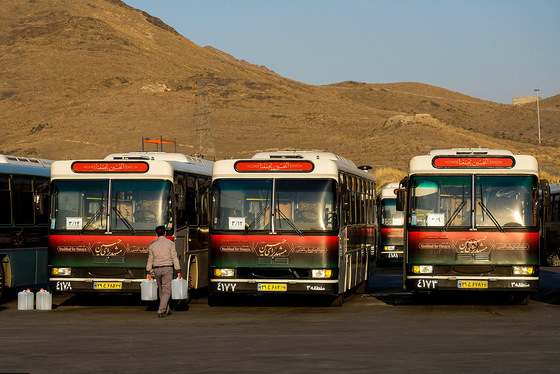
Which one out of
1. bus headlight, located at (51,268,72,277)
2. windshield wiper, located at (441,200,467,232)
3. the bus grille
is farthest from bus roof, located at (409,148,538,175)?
bus headlight, located at (51,268,72,277)

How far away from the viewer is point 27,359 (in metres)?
12.4

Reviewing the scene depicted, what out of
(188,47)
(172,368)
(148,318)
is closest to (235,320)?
(148,318)

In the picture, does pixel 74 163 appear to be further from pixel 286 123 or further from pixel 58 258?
pixel 286 123

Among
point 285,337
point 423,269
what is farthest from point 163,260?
point 423,269

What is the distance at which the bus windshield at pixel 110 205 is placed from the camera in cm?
1950

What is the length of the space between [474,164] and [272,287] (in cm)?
431

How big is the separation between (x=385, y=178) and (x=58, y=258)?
5311cm

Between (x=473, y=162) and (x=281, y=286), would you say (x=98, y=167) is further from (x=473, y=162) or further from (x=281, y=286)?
(x=473, y=162)

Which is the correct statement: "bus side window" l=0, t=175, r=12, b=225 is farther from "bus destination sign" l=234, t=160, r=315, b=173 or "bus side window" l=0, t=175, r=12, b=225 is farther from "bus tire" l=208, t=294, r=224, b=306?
"bus destination sign" l=234, t=160, r=315, b=173

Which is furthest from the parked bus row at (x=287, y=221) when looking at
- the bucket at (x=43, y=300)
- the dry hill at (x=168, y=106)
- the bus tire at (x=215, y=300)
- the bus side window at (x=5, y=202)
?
the dry hill at (x=168, y=106)

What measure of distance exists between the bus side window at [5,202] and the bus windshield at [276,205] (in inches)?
168

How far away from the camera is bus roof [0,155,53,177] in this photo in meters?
21.1

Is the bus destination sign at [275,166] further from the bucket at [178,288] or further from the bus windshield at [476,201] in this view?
the bucket at [178,288]

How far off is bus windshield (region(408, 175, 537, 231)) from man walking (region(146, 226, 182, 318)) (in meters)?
4.49
